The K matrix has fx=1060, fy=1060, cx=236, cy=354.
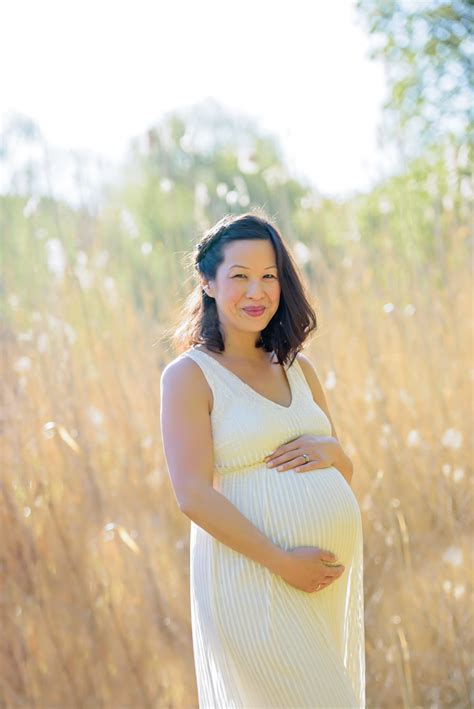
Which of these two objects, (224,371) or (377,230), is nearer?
(224,371)

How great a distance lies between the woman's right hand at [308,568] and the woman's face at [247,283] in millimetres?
519

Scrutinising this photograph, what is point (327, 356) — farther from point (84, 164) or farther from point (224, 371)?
point (224, 371)

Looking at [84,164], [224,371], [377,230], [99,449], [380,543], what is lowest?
[380,543]

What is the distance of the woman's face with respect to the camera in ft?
7.89

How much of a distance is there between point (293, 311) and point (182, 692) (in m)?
1.78

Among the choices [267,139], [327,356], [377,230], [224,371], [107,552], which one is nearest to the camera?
[224,371]

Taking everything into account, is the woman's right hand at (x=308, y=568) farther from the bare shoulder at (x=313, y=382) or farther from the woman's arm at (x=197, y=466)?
the bare shoulder at (x=313, y=382)

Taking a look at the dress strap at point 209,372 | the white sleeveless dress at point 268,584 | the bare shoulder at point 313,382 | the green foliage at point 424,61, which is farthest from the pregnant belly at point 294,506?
the green foliage at point 424,61

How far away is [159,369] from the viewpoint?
4.06 meters

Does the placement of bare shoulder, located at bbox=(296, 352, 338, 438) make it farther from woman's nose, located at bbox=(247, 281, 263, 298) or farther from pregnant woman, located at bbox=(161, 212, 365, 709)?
woman's nose, located at bbox=(247, 281, 263, 298)

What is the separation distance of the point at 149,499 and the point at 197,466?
1.62 metres

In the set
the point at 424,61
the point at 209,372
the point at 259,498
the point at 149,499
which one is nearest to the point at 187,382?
the point at 209,372

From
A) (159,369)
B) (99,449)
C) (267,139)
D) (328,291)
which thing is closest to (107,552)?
(99,449)

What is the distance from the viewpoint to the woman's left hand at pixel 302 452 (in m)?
2.34
